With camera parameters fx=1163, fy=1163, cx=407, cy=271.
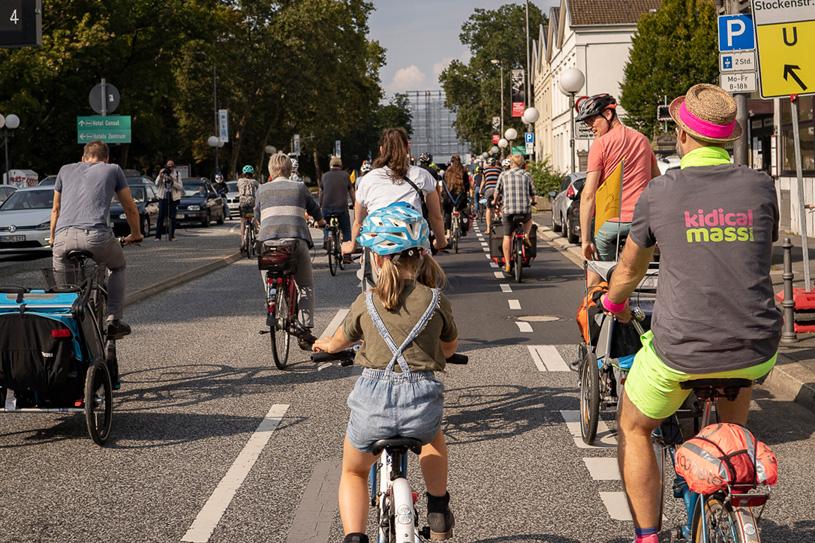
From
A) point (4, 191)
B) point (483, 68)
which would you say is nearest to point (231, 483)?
point (4, 191)

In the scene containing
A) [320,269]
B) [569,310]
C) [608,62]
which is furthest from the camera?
[608,62]

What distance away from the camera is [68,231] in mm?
8523

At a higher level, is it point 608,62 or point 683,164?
point 608,62

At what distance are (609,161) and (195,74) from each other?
6475 cm

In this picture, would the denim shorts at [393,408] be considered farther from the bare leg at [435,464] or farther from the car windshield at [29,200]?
the car windshield at [29,200]

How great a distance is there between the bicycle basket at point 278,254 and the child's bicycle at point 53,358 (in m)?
2.83

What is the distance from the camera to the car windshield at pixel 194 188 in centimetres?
4048

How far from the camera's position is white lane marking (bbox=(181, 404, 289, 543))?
5242 mm

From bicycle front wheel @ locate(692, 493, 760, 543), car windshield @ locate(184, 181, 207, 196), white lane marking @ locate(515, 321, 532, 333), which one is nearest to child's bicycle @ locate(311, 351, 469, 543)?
bicycle front wheel @ locate(692, 493, 760, 543)

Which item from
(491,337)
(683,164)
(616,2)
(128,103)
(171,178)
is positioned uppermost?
(616,2)

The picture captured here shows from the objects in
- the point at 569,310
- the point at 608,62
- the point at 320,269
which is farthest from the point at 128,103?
the point at 569,310

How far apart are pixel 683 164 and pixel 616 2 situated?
6399 cm

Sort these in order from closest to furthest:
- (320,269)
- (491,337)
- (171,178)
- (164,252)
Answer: (491,337) < (320,269) < (164,252) < (171,178)

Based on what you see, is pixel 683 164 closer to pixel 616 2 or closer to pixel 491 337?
pixel 491 337
